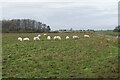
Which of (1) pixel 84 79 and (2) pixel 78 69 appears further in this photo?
(2) pixel 78 69

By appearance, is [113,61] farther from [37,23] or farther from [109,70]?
[37,23]

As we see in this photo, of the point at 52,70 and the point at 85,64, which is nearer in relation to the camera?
the point at 52,70

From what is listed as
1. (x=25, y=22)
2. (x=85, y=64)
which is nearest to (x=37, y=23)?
(x=25, y=22)

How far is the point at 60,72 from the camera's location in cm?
845

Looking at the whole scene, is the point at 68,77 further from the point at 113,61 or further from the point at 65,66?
the point at 113,61

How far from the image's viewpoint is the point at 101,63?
9.57m

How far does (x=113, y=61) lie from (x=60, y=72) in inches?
131

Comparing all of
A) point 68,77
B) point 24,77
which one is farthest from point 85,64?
point 24,77

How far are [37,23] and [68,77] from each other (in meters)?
64.1

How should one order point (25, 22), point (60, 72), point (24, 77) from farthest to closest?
point (25, 22) → point (60, 72) → point (24, 77)

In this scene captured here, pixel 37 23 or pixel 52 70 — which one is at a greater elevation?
pixel 37 23

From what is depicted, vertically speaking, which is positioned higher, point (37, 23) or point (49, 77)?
point (37, 23)

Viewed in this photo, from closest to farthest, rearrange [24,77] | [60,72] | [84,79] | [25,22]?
[84,79], [24,77], [60,72], [25,22]

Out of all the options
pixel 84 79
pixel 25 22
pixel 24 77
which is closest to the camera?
pixel 84 79
